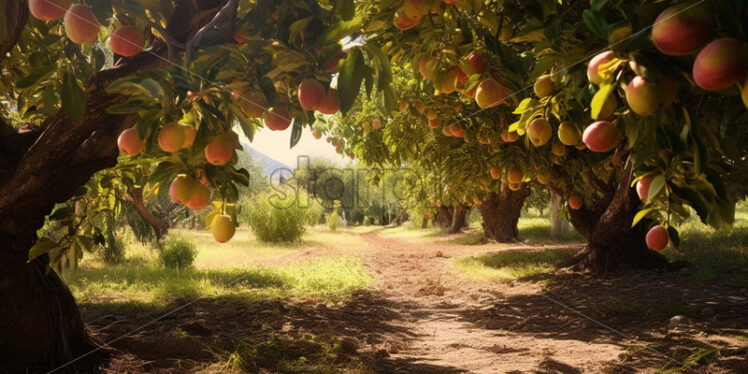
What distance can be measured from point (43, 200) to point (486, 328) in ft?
12.3

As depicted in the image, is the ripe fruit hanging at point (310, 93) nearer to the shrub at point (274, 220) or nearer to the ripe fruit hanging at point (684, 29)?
the ripe fruit hanging at point (684, 29)

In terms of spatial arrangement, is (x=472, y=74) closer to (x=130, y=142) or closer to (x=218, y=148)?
(x=218, y=148)

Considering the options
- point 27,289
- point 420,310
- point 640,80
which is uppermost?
point 640,80

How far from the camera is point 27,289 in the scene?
2957mm

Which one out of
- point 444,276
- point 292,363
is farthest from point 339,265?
point 292,363

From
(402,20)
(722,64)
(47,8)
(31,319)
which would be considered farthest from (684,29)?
(31,319)

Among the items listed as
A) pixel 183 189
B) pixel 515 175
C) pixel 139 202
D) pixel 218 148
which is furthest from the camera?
pixel 139 202

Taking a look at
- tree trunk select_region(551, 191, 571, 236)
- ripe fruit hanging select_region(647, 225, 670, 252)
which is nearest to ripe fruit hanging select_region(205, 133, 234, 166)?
ripe fruit hanging select_region(647, 225, 670, 252)

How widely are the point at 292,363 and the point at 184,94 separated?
226cm

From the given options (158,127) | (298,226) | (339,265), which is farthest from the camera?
(298,226)

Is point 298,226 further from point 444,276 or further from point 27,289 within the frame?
point 27,289

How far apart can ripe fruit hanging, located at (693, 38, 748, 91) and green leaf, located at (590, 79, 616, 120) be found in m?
0.30

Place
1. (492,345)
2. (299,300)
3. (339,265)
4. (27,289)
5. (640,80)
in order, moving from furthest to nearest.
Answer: (339,265), (299,300), (492,345), (27,289), (640,80)

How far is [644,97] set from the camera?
1.00 metres
